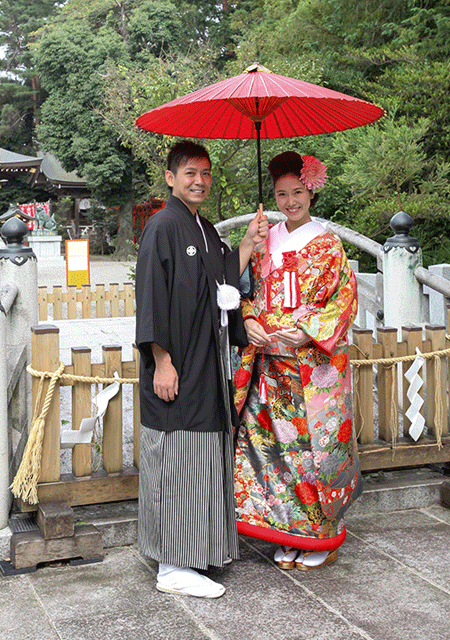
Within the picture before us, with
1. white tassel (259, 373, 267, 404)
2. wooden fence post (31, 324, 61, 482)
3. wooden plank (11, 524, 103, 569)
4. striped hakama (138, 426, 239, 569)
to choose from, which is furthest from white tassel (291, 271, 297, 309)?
wooden plank (11, 524, 103, 569)

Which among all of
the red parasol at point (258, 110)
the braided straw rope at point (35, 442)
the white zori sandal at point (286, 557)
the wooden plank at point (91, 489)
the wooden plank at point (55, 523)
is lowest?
the white zori sandal at point (286, 557)

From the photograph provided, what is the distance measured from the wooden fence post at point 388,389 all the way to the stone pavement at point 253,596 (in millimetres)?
493

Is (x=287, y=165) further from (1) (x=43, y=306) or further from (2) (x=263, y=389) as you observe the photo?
(1) (x=43, y=306)

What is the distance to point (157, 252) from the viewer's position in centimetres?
274

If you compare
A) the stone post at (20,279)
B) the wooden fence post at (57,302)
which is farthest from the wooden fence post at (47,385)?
the wooden fence post at (57,302)

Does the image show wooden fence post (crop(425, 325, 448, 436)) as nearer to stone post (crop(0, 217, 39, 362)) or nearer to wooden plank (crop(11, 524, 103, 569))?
wooden plank (crop(11, 524, 103, 569))

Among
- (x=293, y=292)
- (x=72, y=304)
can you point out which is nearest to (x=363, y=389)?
(x=293, y=292)

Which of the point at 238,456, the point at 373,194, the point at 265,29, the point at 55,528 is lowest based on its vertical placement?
the point at 55,528

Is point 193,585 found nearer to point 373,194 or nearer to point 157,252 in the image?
point 157,252

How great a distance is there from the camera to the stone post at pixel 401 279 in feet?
16.2

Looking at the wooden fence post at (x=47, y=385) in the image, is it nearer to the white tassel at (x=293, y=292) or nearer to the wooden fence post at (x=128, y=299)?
the white tassel at (x=293, y=292)

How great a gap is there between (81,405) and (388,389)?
1602 mm

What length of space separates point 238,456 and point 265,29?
41.7 feet

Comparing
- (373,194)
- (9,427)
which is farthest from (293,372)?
(373,194)
